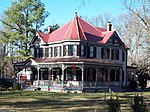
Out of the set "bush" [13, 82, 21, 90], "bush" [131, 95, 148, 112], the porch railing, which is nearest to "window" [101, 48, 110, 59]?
the porch railing

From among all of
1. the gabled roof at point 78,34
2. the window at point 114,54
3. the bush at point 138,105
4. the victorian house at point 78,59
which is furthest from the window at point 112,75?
the bush at point 138,105

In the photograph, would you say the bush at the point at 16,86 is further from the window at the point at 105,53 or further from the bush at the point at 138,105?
the bush at the point at 138,105

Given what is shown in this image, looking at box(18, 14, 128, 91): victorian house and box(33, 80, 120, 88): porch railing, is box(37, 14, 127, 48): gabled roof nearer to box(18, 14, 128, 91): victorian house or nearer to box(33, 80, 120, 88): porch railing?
box(18, 14, 128, 91): victorian house

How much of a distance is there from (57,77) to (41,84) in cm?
256

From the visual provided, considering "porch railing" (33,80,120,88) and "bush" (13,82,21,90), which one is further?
"bush" (13,82,21,90)

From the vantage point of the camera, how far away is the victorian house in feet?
120

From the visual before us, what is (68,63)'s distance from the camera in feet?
116

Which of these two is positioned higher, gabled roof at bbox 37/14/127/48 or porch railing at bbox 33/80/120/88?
gabled roof at bbox 37/14/127/48

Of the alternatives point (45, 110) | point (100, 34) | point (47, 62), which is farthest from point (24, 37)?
point (45, 110)

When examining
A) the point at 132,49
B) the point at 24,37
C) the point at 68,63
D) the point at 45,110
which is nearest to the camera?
the point at 45,110

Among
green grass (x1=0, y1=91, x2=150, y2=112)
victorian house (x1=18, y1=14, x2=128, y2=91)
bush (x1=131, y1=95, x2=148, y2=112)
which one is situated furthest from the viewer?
victorian house (x1=18, y1=14, x2=128, y2=91)

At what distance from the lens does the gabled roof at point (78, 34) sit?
38.5 meters

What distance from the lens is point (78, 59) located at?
3681 centimetres

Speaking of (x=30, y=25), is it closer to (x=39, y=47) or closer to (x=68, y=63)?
(x=39, y=47)
